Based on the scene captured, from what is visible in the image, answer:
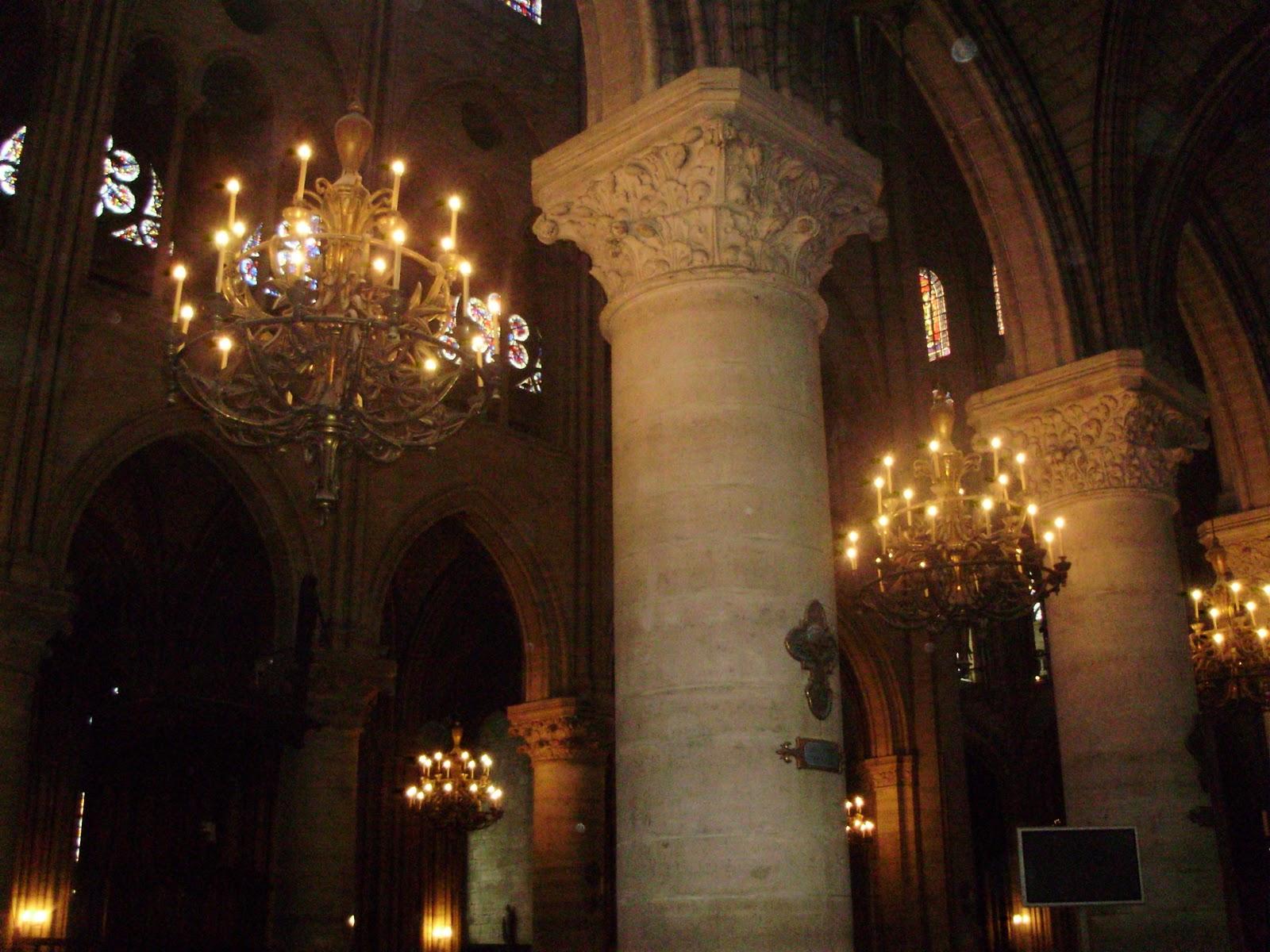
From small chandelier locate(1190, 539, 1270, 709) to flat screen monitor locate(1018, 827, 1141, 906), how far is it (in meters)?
5.11

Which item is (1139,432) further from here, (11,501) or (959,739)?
(959,739)

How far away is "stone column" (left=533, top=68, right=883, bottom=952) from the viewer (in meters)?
5.89

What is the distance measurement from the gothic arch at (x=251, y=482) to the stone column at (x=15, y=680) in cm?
145

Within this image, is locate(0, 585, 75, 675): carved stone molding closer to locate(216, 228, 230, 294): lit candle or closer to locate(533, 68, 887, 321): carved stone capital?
locate(216, 228, 230, 294): lit candle

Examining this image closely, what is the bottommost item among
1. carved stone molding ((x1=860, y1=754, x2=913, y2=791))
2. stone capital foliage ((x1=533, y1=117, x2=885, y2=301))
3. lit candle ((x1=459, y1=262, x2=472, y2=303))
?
carved stone molding ((x1=860, y1=754, x2=913, y2=791))

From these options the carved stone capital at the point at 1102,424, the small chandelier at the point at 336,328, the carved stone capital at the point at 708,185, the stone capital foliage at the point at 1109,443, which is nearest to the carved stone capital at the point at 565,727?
the carved stone capital at the point at 1102,424

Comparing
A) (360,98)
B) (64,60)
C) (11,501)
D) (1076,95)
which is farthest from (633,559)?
(360,98)

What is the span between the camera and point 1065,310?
38.1ft

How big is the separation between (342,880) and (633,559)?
9728 mm

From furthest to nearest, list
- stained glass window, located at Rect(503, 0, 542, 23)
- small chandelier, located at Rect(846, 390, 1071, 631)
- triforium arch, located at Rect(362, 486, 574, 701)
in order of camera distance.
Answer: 1. stained glass window, located at Rect(503, 0, 542, 23)
2. triforium arch, located at Rect(362, 486, 574, 701)
3. small chandelier, located at Rect(846, 390, 1071, 631)

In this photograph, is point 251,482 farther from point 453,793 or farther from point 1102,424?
point 1102,424

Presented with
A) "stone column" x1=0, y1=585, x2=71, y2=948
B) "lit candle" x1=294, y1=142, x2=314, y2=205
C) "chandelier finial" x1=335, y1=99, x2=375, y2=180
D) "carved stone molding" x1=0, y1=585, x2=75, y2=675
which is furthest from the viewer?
"carved stone molding" x1=0, y1=585, x2=75, y2=675

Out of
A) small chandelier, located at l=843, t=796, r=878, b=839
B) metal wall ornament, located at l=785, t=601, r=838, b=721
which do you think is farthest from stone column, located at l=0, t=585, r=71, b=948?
small chandelier, located at l=843, t=796, r=878, b=839

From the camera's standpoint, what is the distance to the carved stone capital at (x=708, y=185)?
6.87 meters
